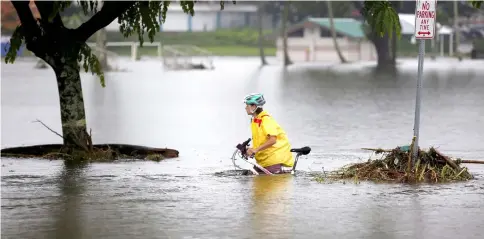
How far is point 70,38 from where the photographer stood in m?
18.5

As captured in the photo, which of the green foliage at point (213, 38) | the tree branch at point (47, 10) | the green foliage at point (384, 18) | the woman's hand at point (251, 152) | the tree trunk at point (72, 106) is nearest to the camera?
the woman's hand at point (251, 152)

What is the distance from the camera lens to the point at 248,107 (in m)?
15.0

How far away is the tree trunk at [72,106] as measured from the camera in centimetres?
1864

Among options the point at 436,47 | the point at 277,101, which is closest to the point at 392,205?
the point at 277,101

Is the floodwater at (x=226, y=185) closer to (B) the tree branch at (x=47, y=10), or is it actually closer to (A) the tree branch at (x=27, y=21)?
(A) the tree branch at (x=27, y=21)

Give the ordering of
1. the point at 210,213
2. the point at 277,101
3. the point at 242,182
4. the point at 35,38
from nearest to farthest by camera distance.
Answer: the point at 210,213, the point at 242,182, the point at 35,38, the point at 277,101

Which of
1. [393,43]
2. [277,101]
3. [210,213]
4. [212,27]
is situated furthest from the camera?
[212,27]

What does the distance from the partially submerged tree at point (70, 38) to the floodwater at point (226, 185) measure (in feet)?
3.32

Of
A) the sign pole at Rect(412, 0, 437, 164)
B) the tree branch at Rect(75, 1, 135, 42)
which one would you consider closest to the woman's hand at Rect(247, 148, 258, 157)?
the sign pole at Rect(412, 0, 437, 164)

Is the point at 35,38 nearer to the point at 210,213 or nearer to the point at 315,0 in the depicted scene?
the point at 210,213

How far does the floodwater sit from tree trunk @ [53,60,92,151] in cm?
88

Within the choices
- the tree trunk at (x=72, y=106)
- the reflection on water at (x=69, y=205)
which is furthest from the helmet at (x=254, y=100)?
the tree trunk at (x=72, y=106)

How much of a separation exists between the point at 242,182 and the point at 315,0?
290ft

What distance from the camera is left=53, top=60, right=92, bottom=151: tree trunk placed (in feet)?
61.2
